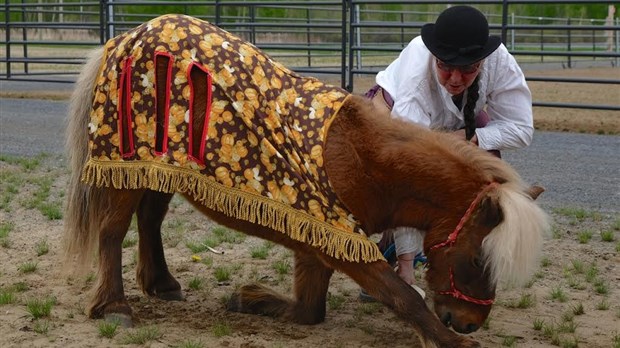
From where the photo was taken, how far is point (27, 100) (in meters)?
14.7

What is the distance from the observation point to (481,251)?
145 inches

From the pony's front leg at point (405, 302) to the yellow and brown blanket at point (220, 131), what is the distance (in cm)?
8

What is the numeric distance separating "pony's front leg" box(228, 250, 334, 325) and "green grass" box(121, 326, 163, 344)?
661 millimetres

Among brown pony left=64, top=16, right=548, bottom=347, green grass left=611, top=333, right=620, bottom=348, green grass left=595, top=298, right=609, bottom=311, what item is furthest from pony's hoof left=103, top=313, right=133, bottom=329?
green grass left=595, top=298, right=609, bottom=311

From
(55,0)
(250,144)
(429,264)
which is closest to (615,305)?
(429,264)

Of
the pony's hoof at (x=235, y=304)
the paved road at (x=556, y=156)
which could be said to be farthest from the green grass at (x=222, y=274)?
the paved road at (x=556, y=156)

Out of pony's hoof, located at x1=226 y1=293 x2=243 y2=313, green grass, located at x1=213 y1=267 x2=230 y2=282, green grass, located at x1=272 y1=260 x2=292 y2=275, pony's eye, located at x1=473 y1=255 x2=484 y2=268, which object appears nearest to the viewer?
pony's eye, located at x1=473 y1=255 x2=484 y2=268

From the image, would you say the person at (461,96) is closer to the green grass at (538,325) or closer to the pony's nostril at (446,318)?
the pony's nostril at (446,318)

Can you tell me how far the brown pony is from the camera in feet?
12.2

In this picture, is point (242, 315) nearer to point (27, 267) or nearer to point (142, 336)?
point (142, 336)

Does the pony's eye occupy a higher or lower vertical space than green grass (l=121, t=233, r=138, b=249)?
higher

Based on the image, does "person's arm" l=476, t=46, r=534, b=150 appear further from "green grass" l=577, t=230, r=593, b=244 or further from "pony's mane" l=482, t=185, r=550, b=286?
"green grass" l=577, t=230, r=593, b=244

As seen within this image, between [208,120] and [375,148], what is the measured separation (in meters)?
0.76

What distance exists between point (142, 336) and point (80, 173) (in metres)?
0.99
